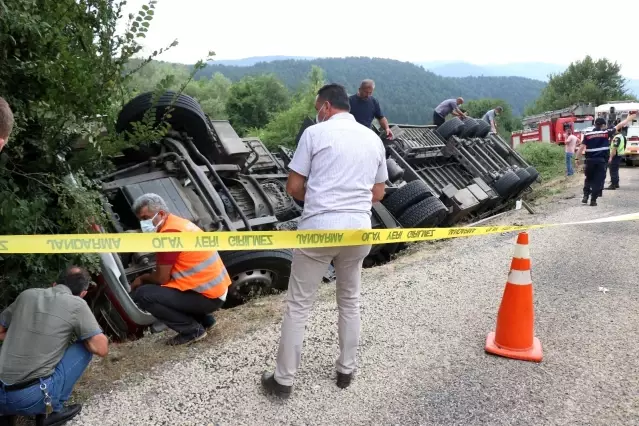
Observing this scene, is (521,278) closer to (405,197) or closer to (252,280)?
(252,280)

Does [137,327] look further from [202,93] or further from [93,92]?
[202,93]

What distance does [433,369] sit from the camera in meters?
3.46

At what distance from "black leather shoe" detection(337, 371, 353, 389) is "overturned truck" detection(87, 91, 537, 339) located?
0.99m

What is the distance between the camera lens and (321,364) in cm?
351

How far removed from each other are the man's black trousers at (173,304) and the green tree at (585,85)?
75.1 metres

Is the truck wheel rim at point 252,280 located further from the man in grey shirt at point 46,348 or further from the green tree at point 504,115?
the green tree at point 504,115

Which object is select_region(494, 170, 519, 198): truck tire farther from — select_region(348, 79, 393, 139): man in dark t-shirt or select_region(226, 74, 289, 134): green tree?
select_region(226, 74, 289, 134): green tree

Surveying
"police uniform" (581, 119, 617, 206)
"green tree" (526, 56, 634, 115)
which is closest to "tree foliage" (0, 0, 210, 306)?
"police uniform" (581, 119, 617, 206)

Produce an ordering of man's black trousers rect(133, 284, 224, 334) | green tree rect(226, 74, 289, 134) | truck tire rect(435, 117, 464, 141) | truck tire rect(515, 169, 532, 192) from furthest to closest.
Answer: green tree rect(226, 74, 289, 134)
truck tire rect(435, 117, 464, 141)
truck tire rect(515, 169, 532, 192)
man's black trousers rect(133, 284, 224, 334)

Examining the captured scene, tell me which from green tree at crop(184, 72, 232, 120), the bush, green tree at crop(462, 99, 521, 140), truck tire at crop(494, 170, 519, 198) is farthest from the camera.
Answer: green tree at crop(462, 99, 521, 140)

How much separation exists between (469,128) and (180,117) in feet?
23.1

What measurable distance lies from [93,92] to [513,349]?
3.08 metres

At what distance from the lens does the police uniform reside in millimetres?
9391

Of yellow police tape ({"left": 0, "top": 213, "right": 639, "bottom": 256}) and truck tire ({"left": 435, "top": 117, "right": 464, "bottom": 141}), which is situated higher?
yellow police tape ({"left": 0, "top": 213, "right": 639, "bottom": 256})
